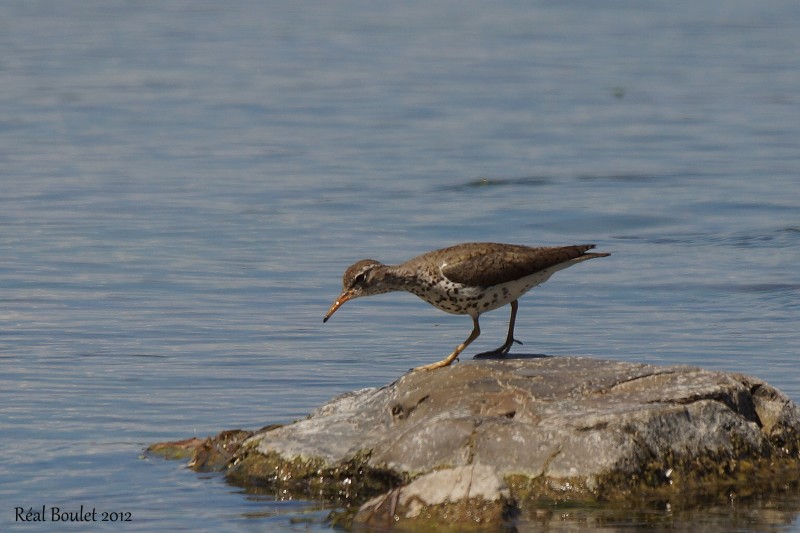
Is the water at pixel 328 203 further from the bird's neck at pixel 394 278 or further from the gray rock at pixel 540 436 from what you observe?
the bird's neck at pixel 394 278

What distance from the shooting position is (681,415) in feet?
28.6

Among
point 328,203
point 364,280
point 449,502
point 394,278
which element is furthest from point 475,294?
point 328,203

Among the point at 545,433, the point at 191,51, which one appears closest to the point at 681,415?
the point at 545,433

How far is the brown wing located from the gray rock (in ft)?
1.78

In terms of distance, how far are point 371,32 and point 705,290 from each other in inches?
748

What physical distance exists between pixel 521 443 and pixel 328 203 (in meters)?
10.5

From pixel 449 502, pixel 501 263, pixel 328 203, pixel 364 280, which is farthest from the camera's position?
pixel 328 203

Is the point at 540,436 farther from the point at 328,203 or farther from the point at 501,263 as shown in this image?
the point at 328,203

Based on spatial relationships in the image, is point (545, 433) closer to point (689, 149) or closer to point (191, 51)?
point (689, 149)

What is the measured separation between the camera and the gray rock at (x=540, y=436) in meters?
8.49

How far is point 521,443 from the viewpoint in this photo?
8.66 m

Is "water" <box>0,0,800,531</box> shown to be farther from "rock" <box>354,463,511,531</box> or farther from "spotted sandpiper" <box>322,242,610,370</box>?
"spotted sandpiper" <box>322,242,610,370</box>

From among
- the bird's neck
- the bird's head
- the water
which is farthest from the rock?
the bird's head

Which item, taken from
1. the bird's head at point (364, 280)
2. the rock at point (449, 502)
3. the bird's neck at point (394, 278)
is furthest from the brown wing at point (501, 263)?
the rock at point (449, 502)
